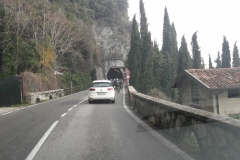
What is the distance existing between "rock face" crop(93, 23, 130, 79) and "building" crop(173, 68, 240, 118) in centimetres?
5400

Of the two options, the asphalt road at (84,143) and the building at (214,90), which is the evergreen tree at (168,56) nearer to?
the building at (214,90)

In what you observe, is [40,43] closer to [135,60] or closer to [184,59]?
[135,60]

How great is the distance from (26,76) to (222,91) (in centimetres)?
1820

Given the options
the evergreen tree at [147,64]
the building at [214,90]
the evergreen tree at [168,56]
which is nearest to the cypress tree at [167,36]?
the evergreen tree at [168,56]

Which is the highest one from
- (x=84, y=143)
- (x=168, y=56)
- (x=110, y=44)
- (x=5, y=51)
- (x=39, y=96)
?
(x=110, y=44)

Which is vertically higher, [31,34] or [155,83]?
[31,34]

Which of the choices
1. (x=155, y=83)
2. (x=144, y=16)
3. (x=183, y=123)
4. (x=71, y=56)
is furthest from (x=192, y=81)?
(x=144, y=16)

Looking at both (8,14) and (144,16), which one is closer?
(8,14)

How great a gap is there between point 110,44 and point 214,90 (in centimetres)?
6176

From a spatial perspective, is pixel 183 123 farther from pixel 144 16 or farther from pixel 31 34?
pixel 144 16

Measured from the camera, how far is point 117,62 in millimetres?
81688

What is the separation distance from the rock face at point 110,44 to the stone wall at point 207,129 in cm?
7010

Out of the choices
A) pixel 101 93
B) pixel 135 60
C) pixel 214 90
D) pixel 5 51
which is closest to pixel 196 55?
pixel 135 60

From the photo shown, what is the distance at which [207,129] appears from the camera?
18.6 ft
